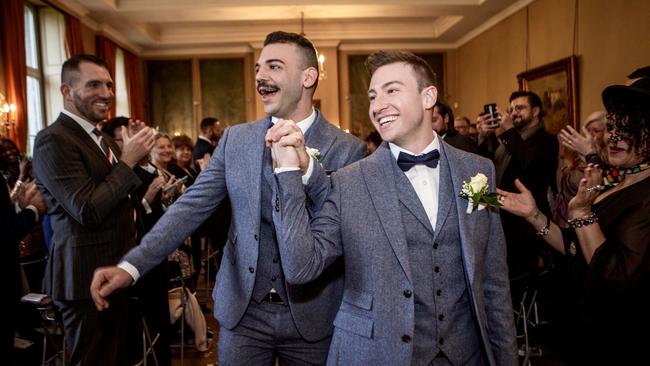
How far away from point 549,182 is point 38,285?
15.3 feet

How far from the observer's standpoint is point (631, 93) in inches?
86.7

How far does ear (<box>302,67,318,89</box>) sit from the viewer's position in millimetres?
2359

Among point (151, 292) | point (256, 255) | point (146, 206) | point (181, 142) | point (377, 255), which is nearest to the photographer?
point (377, 255)

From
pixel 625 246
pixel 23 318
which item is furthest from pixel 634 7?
pixel 23 318

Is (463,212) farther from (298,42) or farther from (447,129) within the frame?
(447,129)

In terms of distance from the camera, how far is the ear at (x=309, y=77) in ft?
7.74

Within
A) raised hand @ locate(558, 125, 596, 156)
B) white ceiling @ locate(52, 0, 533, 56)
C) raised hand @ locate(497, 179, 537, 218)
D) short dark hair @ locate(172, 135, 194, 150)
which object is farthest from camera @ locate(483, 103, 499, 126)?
white ceiling @ locate(52, 0, 533, 56)

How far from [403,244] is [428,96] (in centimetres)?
56

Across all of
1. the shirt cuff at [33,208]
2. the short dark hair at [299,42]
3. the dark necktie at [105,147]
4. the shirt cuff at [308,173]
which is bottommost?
the shirt cuff at [33,208]

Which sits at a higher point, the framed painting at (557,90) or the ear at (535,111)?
the framed painting at (557,90)

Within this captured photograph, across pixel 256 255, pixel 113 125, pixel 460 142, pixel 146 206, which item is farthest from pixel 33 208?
pixel 460 142

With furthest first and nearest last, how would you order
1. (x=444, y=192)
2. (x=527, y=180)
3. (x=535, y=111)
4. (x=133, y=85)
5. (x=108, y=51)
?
1. (x=133, y=85)
2. (x=108, y=51)
3. (x=535, y=111)
4. (x=527, y=180)
5. (x=444, y=192)

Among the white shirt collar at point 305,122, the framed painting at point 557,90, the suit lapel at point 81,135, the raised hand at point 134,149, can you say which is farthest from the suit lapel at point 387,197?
the framed painting at point 557,90

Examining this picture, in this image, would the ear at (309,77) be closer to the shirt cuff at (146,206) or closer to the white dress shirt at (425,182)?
the white dress shirt at (425,182)
